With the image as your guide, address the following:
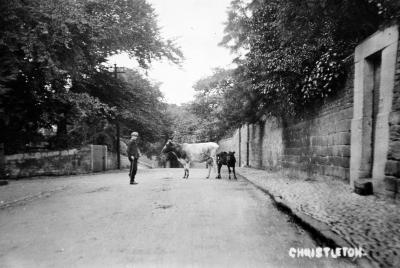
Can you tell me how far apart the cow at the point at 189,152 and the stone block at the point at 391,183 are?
8252 mm

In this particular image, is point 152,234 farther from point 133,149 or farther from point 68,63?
point 68,63

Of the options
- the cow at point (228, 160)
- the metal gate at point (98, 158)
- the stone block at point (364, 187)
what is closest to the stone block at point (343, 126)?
the stone block at point (364, 187)

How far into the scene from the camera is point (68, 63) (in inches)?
540

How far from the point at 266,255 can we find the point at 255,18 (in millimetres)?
11142

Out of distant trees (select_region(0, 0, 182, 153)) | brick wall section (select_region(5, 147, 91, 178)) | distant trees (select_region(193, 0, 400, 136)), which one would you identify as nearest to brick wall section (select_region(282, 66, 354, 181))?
distant trees (select_region(193, 0, 400, 136))

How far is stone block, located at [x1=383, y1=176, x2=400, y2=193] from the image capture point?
21.4 feet

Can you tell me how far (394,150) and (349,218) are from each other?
6.76ft

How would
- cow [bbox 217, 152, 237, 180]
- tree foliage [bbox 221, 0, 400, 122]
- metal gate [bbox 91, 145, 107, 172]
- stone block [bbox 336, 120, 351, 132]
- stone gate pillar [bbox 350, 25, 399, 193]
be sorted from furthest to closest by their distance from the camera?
metal gate [bbox 91, 145, 107, 172], cow [bbox 217, 152, 237, 180], stone block [bbox 336, 120, 351, 132], tree foliage [bbox 221, 0, 400, 122], stone gate pillar [bbox 350, 25, 399, 193]

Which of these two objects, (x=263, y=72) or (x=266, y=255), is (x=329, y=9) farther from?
(x=266, y=255)

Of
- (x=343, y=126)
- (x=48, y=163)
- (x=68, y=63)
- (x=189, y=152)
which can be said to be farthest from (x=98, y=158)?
(x=343, y=126)

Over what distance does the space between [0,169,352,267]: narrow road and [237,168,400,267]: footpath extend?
23cm

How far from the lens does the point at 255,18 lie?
44.1 ft

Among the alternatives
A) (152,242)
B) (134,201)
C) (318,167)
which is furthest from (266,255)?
(318,167)

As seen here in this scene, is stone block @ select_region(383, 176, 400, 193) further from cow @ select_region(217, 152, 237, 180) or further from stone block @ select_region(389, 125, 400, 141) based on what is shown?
cow @ select_region(217, 152, 237, 180)
